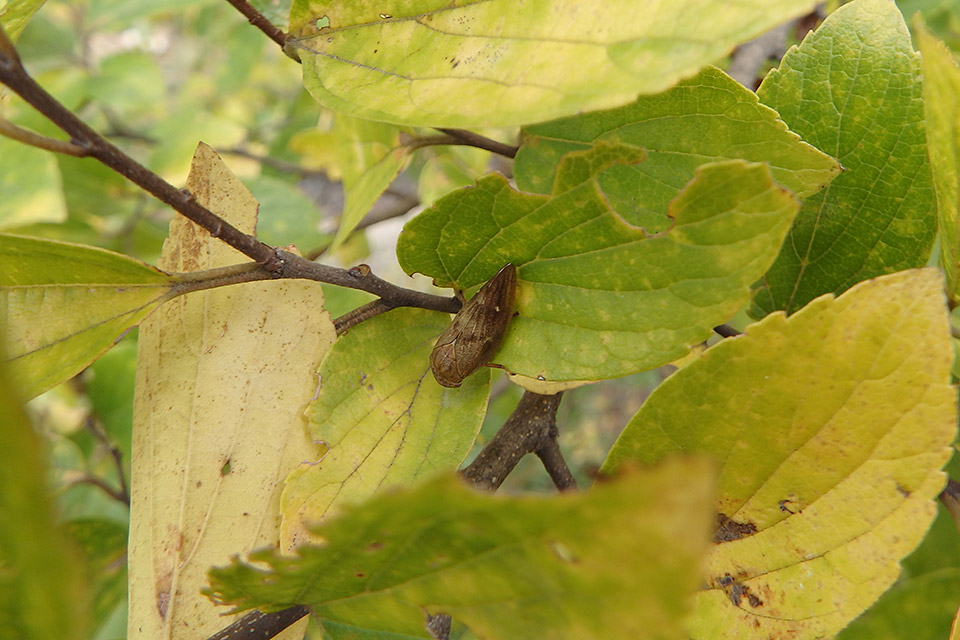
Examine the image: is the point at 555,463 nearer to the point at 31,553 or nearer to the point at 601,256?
the point at 601,256

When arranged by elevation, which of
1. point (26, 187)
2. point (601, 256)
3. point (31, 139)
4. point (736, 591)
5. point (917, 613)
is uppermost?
point (26, 187)

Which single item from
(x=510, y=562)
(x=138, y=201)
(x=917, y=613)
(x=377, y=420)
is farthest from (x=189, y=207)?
(x=138, y=201)

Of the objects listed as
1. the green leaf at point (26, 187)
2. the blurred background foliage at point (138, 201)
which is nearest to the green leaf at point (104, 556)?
the blurred background foliage at point (138, 201)

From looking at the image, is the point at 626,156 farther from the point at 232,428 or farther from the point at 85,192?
the point at 85,192

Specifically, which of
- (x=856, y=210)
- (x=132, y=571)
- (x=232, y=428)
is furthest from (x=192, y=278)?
(x=856, y=210)

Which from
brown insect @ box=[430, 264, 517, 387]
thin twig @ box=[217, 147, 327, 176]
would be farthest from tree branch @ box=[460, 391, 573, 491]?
thin twig @ box=[217, 147, 327, 176]

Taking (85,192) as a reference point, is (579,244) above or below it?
below

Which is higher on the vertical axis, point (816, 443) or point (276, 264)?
point (276, 264)

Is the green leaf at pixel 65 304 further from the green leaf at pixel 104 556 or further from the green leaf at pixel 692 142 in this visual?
the green leaf at pixel 104 556
